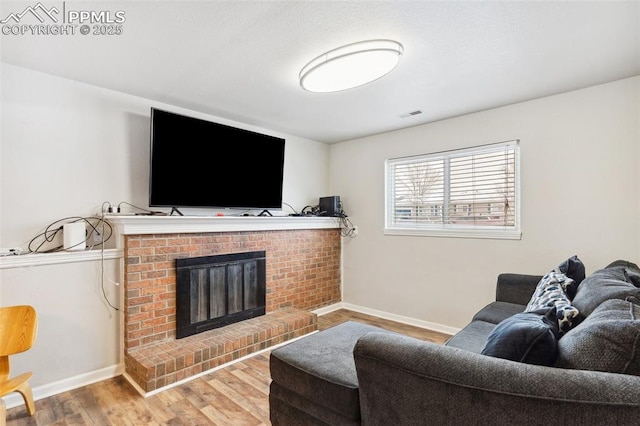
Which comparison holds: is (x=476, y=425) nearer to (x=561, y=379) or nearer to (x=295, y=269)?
(x=561, y=379)

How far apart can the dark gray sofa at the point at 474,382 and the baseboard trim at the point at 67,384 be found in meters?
1.69

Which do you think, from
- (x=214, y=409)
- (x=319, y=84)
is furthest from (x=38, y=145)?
(x=214, y=409)

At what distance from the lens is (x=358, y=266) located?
164 inches

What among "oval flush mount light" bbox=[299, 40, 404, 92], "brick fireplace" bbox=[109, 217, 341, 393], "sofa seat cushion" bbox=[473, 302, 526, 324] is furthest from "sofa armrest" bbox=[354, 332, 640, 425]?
"brick fireplace" bbox=[109, 217, 341, 393]

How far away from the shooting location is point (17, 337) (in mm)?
1865

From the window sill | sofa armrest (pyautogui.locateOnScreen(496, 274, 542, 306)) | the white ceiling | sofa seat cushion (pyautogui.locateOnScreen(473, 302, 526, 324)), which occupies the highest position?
the white ceiling

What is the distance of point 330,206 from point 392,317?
1589 millimetres

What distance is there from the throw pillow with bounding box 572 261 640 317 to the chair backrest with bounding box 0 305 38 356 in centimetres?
300

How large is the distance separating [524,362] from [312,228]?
3.04 meters

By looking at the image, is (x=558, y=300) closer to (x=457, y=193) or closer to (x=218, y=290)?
(x=457, y=193)

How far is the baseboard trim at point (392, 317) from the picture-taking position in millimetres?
3344

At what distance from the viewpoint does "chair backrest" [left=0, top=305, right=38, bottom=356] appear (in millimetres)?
1847

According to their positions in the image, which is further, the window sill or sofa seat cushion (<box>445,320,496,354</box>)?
the window sill

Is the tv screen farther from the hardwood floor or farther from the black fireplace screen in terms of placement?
the hardwood floor
